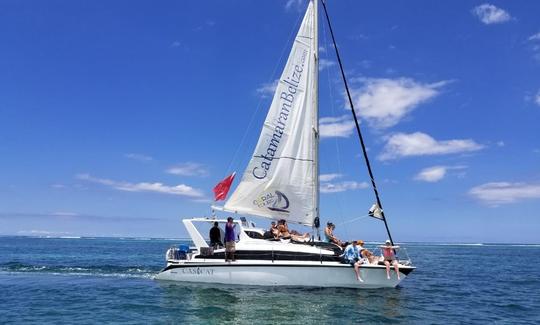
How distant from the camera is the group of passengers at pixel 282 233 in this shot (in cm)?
1969

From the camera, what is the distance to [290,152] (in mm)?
20984

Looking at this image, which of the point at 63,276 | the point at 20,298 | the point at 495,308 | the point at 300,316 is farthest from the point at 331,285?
the point at 63,276

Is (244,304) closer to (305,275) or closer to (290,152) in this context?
(305,275)

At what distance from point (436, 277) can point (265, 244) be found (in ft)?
46.8

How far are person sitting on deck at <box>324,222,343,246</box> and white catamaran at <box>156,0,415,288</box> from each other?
1.97 ft

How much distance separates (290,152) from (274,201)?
239 centimetres

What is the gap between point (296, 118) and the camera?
21.2 m

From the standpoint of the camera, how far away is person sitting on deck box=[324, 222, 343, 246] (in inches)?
769

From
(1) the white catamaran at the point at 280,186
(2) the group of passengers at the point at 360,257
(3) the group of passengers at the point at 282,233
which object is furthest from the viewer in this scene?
(3) the group of passengers at the point at 282,233

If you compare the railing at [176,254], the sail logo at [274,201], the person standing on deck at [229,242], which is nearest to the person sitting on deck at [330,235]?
the sail logo at [274,201]

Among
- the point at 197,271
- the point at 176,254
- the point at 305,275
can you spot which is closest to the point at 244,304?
the point at 305,275

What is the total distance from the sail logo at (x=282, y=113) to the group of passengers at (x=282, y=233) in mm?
2349

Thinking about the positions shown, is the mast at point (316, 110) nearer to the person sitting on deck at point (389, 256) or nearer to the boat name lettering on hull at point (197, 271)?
the person sitting on deck at point (389, 256)

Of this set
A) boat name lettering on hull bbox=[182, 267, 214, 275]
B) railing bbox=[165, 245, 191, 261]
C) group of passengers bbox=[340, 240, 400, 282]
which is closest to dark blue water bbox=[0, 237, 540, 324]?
boat name lettering on hull bbox=[182, 267, 214, 275]
